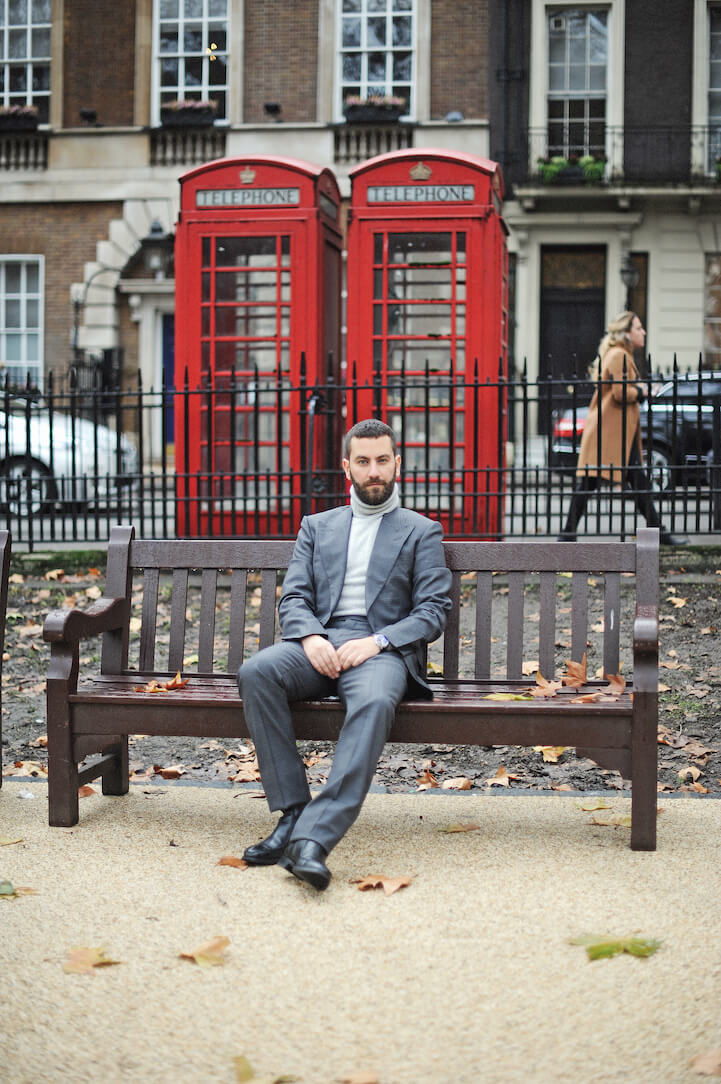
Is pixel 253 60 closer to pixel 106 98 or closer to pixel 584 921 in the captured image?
pixel 106 98

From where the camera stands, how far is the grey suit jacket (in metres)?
4.36

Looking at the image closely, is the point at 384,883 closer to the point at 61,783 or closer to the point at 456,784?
the point at 61,783

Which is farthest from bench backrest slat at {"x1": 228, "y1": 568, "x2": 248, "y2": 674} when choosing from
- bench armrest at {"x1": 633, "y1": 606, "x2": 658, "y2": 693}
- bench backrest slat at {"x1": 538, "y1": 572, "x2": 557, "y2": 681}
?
bench armrest at {"x1": 633, "y1": 606, "x2": 658, "y2": 693}

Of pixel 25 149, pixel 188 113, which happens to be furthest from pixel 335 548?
pixel 25 149

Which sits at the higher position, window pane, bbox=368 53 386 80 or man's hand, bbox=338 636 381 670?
window pane, bbox=368 53 386 80

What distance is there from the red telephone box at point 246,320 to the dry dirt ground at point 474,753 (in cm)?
289

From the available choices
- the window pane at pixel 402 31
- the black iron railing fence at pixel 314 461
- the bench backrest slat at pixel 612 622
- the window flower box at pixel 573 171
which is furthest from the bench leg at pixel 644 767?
the window flower box at pixel 573 171

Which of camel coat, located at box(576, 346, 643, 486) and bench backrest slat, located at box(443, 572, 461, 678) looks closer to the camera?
bench backrest slat, located at box(443, 572, 461, 678)

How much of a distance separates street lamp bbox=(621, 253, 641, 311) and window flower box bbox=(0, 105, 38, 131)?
32.1 ft

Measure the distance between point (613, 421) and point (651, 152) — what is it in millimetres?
13711

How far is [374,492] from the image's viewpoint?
4500mm

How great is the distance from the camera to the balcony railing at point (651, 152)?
71.8 ft

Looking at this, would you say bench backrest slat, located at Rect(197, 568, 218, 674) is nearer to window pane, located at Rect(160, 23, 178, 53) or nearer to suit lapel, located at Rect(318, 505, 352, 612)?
suit lapel, located at Rect(318, 505, 352, 612)

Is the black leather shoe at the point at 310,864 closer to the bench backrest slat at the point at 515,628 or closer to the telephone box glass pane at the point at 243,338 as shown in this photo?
the bench backrest slat at the point at 515,628
